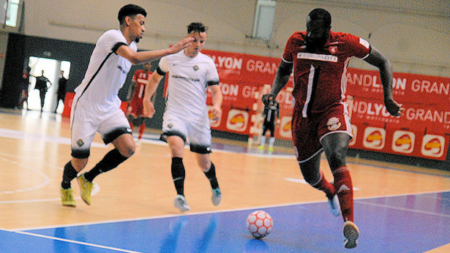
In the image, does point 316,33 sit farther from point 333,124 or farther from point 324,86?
point 333,124

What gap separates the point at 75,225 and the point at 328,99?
2251 millimetres

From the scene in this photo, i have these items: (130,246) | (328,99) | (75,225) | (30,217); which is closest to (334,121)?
(328,99)

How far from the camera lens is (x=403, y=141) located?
21.5 m

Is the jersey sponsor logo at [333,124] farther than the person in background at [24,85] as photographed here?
No

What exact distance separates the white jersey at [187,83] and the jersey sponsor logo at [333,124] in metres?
1.84

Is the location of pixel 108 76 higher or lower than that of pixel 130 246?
higher

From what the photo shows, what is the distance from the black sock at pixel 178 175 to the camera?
19.7 feet

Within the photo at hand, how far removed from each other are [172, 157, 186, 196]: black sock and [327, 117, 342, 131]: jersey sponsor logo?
1.83 meters

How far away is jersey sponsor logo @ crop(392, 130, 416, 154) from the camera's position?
70.2ft

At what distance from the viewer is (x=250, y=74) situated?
2303cm

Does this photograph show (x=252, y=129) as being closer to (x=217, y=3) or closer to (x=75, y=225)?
(x=217, y=3)

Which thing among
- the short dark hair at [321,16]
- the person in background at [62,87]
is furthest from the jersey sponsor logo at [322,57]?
the person in background at [62,87]

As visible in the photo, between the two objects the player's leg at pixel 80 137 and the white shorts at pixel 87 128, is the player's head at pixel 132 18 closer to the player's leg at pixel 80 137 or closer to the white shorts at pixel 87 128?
the white shorts at pixel 87 128

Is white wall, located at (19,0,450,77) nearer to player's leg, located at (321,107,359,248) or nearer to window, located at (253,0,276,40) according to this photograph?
window, located at (253,0,276,40)
